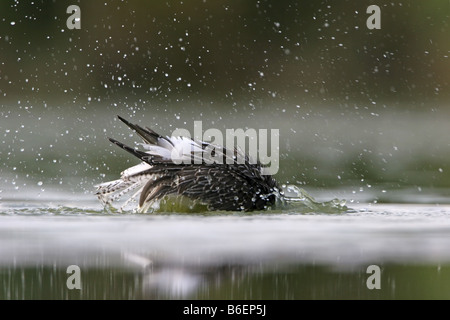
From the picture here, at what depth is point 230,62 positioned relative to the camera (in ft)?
59.8

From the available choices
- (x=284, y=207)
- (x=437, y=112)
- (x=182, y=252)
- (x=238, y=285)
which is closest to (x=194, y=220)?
(x=284, y=207)

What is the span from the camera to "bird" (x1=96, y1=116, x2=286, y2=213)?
9.53 meters

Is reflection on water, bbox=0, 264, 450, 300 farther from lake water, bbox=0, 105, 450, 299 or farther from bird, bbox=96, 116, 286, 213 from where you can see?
bird, bbox=96, 116, 286, 213

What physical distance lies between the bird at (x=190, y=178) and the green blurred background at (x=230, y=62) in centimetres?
755

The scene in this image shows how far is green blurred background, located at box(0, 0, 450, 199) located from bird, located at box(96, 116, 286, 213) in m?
7.55

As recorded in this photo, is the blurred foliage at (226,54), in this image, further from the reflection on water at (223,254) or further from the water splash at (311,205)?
the reflection on water at (223,254)

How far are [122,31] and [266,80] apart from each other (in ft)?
8.15

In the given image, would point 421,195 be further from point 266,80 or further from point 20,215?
point 266,80

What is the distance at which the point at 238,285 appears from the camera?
634 centimetres

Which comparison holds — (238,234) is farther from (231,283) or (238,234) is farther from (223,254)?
(231,283)

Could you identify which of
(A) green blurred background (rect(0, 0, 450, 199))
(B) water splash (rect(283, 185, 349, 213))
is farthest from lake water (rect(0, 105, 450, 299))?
(A) green blurred background (rect(0, 0, 450, 199))

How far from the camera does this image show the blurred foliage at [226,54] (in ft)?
59.8

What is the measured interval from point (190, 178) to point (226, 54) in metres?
8.96

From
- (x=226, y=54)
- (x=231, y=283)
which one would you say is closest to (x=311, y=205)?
(x=231, y=283)
